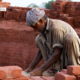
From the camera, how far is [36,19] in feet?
12.6

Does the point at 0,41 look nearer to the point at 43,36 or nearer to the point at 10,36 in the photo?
the point at 10,36

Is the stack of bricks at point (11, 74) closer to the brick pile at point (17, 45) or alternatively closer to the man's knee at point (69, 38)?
the man's knee at point (69, 38)

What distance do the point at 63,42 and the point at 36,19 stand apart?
0.60m

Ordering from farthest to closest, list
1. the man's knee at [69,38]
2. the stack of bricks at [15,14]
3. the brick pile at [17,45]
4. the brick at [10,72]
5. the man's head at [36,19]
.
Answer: the stack of bricks at [15,14] < the brick pile at [17,45] < the man's head at [36,19] < the man's knee at [69,38] < the brick at [10,72]

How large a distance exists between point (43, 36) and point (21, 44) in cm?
389

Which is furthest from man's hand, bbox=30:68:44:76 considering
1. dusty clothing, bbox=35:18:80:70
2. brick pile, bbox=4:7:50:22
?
brick pile, bbox=4:7:50:22

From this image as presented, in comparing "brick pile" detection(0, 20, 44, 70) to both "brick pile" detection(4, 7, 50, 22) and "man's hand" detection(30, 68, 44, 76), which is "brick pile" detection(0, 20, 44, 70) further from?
"man's hand" detection(30, 68, 44, 76)

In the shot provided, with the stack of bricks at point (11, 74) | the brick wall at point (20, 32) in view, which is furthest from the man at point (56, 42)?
the brick wall at point (20, 32)

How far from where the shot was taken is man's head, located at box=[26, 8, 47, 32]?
382 centimetres

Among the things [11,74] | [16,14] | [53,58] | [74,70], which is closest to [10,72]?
[11,74]

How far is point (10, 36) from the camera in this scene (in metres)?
8.13

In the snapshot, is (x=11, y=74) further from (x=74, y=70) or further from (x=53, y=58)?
(x=53, y=58)

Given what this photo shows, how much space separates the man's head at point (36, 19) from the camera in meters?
3.82

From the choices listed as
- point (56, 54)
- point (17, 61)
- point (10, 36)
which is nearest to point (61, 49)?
point (56, 54)
